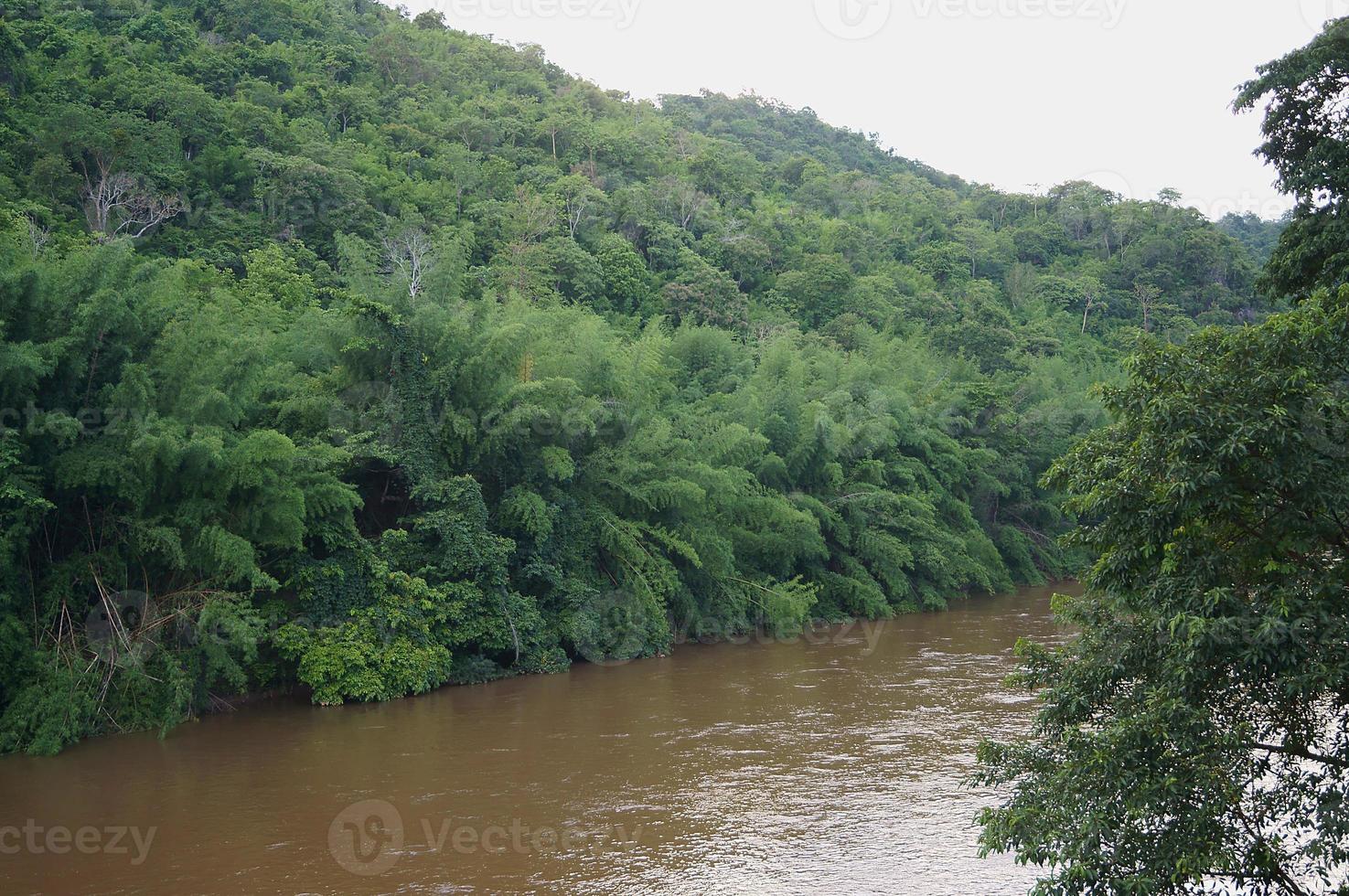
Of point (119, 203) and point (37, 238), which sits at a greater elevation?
point (119, 203)

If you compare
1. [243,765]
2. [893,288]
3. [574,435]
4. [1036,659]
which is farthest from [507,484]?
[893,288]

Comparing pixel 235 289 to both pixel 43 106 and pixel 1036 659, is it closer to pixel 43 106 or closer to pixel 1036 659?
pixel 43 106

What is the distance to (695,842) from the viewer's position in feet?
36.1

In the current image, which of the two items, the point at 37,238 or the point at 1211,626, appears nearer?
the point at 1211,626

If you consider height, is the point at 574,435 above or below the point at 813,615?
above

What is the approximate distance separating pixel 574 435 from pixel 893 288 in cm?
2877
